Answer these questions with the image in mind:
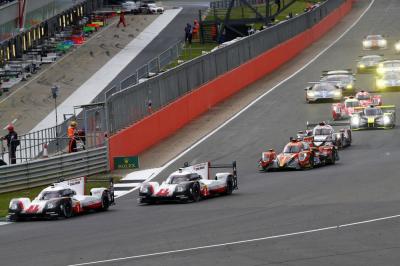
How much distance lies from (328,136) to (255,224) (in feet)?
53.3

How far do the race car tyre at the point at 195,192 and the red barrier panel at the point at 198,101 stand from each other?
1033 centimetres

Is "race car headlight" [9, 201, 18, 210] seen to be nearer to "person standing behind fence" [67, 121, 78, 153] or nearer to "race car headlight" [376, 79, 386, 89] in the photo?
"person standing behind fence" [67, 121, 78, 153]

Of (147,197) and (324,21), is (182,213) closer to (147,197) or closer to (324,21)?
(147,197)

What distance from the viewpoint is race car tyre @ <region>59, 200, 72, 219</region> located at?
32.7 meters

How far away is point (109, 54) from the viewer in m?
84.8

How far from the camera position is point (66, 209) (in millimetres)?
32875

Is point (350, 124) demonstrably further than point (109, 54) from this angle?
No

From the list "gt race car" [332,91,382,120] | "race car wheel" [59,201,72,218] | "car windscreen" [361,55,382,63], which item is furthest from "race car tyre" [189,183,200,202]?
"car windscreen" [361,55,382,63]

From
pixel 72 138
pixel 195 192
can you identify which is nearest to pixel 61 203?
pixel 195 192

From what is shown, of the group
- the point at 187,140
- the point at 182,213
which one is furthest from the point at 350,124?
the point at 182,213

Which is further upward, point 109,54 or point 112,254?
point 109,54

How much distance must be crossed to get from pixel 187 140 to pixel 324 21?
44.2m

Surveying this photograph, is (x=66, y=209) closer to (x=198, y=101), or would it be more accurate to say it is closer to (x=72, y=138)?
(x=72, y=138)

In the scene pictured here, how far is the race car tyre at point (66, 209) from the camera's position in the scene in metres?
32.7
